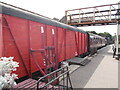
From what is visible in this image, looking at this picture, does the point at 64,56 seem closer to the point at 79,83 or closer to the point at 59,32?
the point at 59,32

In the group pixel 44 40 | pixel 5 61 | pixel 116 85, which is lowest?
pixel 116 85

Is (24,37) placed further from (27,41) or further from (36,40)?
(36,40)

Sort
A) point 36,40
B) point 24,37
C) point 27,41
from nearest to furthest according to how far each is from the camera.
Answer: point 24,37, point 27,41, point 36,40

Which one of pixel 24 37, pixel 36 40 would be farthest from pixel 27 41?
pixel 36 40

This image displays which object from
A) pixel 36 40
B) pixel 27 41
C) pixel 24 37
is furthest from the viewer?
pixel 36 40

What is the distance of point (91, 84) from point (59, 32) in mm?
3332

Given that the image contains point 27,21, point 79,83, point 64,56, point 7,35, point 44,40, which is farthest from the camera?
point 64,56

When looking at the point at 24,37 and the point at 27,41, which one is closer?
the point at 24,37

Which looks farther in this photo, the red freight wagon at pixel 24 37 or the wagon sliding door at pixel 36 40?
the wagon sliding door at pixel 36 40

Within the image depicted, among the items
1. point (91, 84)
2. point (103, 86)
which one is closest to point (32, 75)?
point (91, 84)

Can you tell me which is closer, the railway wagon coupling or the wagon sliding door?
the railway wagon coupling

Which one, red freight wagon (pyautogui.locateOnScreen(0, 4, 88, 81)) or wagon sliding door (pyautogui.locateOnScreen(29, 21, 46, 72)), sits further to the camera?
wagon sliding door (pyautogui.locateOnScreen(29, 21, 46, 72))

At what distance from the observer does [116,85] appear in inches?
150

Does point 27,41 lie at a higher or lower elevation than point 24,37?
lower
